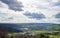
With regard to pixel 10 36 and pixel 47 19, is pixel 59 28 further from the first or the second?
pixel 10 36

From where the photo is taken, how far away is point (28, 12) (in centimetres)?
188

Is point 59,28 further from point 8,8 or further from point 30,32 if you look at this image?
point 8,8

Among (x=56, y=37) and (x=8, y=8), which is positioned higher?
(x=8, y=8)

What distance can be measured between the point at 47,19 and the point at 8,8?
57 centimetres

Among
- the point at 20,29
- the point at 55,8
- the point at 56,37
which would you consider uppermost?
the point at 55,8

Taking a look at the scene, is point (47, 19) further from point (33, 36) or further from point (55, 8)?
point (33, 36)

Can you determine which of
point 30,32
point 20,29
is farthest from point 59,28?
point 20,29

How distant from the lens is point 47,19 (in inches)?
73.3

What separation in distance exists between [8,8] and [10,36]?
396mm

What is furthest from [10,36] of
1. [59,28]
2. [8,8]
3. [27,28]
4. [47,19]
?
[59,28]

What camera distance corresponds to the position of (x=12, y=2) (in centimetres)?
188

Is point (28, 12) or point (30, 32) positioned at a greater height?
point (28, 12)

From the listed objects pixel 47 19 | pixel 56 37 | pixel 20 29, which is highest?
pixel 47 19

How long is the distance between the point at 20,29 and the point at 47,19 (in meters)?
0.40
